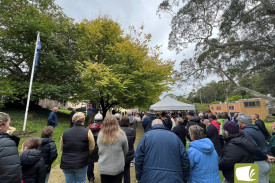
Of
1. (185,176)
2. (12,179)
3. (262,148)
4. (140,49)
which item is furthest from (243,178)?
(140,49)

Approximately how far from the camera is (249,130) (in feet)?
9.23

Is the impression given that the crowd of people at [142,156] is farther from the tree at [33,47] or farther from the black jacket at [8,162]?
the tree at [33,47]

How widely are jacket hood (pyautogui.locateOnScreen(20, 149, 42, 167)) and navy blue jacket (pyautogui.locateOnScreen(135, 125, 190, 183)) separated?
1.53 metres

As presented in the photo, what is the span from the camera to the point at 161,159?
195 cm

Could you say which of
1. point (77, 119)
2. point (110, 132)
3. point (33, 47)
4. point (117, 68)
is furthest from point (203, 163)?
point (33, 47)

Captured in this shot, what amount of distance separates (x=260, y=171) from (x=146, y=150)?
2.37 m

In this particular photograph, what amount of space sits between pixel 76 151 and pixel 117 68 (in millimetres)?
10578

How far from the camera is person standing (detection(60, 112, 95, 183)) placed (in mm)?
2504

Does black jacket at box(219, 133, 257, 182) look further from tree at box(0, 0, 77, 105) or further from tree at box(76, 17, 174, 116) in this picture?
tree at box(0, 0, 77, 105)

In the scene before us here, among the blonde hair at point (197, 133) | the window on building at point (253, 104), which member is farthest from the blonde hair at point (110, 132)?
the window on building at point (253, 104)

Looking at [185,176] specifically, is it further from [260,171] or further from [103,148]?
[260,171]

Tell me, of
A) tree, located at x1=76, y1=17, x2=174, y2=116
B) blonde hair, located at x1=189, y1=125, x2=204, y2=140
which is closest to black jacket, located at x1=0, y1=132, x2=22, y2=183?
blonde hair, located at x1=189, y1=125, x2=204, y2=140

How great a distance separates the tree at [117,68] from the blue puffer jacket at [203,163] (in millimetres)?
8590

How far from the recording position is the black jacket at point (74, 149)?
2499 mm
